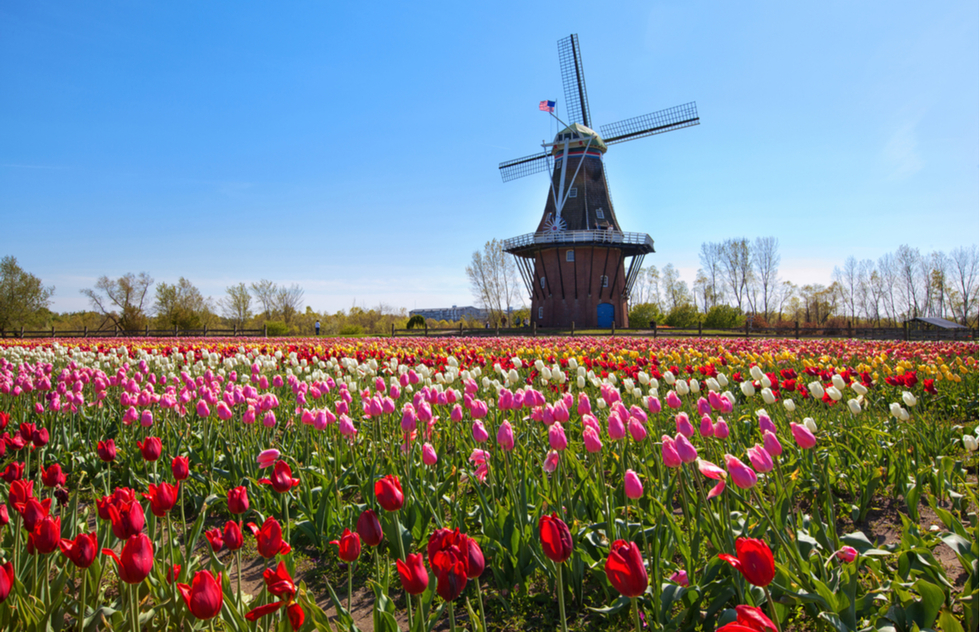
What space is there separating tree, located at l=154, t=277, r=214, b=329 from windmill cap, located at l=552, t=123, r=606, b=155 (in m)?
28.8

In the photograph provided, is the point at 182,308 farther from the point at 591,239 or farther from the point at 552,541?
the point at 552,541

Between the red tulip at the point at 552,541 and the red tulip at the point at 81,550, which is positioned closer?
the red tulip at the point at 552,541

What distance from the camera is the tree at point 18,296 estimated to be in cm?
3384

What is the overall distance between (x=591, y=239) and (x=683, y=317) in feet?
47.1

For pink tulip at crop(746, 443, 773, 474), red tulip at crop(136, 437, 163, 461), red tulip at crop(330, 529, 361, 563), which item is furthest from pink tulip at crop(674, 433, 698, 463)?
red tulip at crop(136, 437, 163, 461)

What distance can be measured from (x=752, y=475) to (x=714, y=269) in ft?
212

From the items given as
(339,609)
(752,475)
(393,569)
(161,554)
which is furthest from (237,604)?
(752,475)

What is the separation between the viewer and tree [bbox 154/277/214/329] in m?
36.7

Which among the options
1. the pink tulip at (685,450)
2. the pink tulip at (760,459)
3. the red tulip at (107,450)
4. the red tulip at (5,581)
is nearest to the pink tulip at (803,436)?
the pink tulip at (760,459)

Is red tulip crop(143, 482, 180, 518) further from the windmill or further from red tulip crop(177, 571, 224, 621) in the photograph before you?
the windmill

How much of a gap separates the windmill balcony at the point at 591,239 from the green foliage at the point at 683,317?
405 inches

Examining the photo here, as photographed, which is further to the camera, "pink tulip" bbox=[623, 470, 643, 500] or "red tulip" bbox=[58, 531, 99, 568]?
"pink tulip" bbox=[623, 470, 643, 500]

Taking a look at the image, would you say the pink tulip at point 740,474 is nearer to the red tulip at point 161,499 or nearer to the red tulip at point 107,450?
the red tulip at point 161,499

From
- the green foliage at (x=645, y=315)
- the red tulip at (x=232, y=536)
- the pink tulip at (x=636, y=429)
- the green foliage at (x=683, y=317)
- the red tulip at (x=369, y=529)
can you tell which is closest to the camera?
the red tulip at (x=369, y=529)
